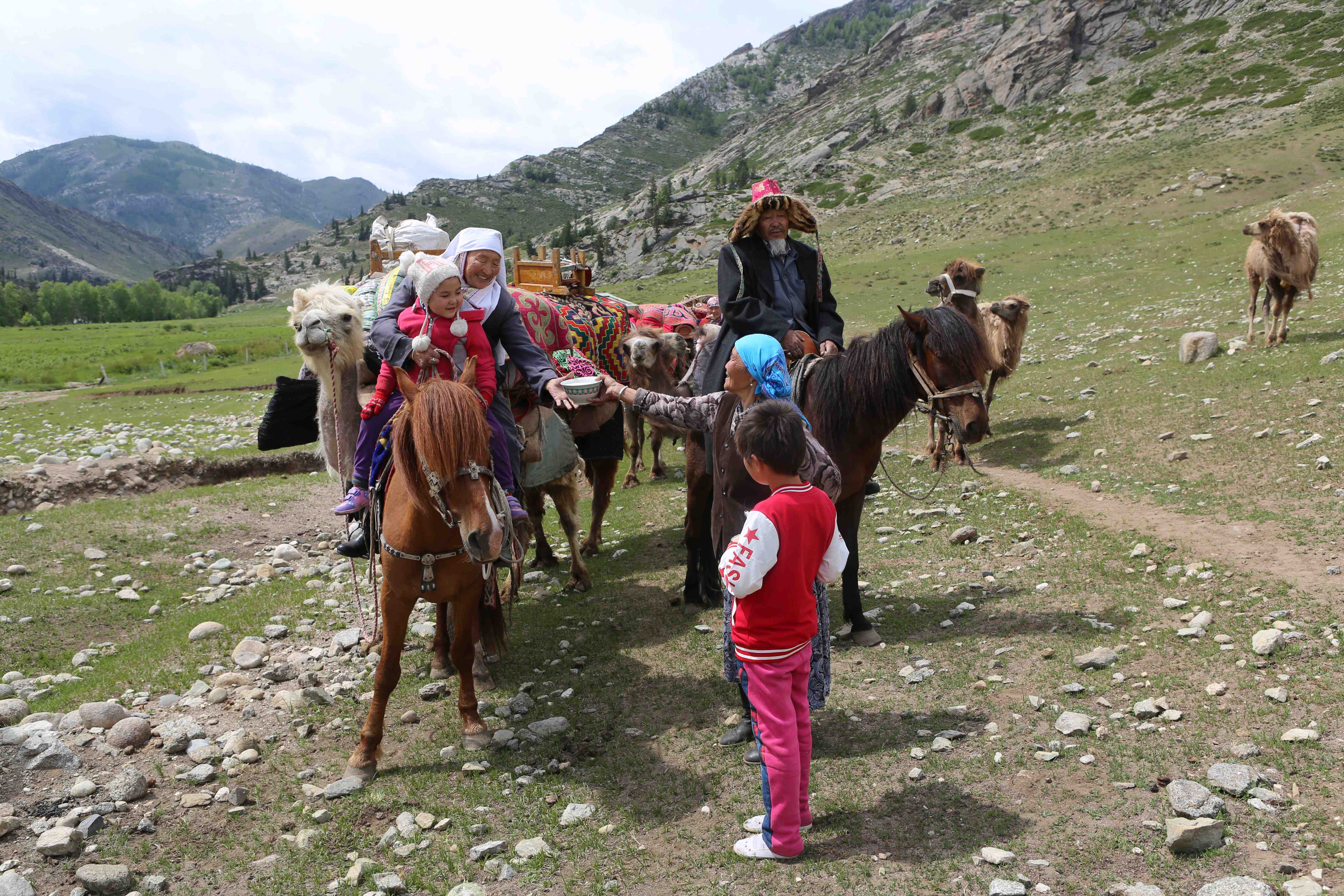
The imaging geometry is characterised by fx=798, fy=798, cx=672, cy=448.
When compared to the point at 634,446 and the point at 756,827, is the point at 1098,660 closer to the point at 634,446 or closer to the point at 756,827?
the point at 756,827

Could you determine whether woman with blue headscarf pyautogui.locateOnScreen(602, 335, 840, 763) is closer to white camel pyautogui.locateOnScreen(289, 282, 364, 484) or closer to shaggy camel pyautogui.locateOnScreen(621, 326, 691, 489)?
white camel pyautogui.locateOnScreen(289, 282, 364, 484)

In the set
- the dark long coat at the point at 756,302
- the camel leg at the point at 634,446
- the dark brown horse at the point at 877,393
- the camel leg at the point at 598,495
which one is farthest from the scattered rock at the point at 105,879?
the camel leg at the point at 634,446

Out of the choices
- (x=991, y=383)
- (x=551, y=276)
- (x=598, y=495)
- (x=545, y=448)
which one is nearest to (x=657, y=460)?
(x=598, y=495)

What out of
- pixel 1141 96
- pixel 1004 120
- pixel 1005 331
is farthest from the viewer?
pixel 1004 120

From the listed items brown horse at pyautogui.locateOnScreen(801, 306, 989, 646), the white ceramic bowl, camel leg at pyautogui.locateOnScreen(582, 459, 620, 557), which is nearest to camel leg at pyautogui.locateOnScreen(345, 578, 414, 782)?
the white ceramic bowl

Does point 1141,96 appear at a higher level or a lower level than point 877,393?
higher

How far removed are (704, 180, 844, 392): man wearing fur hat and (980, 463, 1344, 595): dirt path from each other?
3.41 meters

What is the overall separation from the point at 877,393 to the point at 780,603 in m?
2.56

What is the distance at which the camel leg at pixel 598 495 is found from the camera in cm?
957

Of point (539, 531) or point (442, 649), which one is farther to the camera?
point (539, 531)

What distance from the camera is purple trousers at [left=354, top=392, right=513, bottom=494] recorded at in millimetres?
5402

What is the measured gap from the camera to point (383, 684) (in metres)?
4.97

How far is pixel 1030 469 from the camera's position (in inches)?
404

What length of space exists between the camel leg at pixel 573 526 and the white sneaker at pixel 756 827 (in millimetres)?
4468
